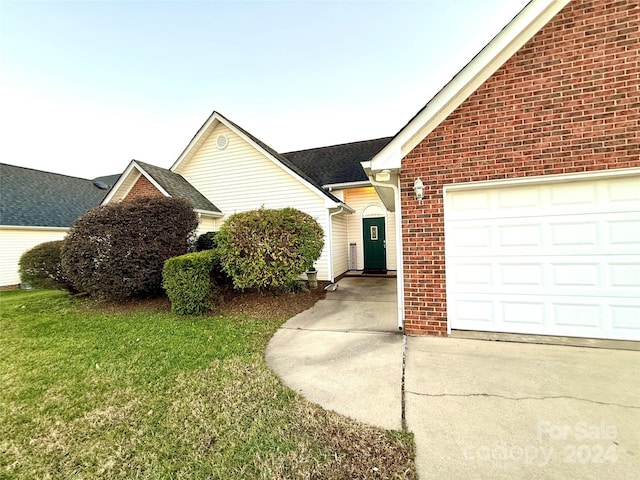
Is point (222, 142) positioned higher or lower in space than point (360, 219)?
higher

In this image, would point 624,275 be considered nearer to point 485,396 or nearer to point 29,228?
point 485,396

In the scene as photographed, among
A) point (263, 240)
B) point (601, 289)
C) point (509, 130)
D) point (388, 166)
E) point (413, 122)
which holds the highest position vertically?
point (413, 122)

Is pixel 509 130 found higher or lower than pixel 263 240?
higher

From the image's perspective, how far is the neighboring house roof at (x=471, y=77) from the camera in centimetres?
405

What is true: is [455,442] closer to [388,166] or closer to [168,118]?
[388,166]

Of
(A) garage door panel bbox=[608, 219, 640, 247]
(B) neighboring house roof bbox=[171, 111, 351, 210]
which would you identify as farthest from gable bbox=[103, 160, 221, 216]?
(A) garage door panel bbox=[608, 219, 640, 247]

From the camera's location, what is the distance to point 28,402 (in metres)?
3.21

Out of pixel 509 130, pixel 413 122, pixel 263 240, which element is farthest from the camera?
pixel 263 240

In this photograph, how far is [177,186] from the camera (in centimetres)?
1090

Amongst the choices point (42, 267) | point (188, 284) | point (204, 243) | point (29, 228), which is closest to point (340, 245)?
point (204, 243)

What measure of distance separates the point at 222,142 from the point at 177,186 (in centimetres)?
255

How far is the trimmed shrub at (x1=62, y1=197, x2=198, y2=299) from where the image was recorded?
7281 mm

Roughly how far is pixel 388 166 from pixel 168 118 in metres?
14.1

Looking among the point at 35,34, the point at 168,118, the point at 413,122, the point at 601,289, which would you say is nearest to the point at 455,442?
the point at 601,289
